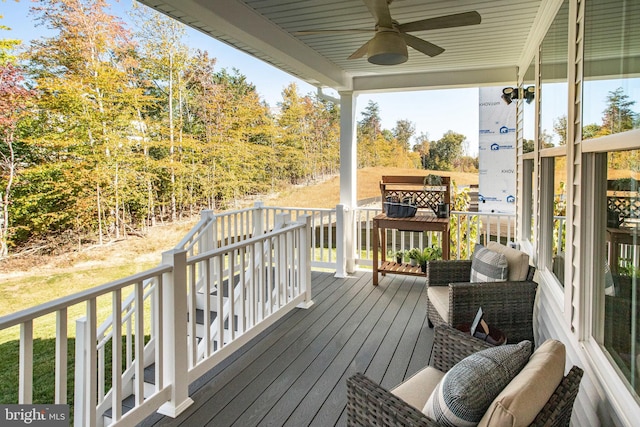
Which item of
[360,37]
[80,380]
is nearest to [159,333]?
[80,380]

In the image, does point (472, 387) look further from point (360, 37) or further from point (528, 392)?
point (360, 37)

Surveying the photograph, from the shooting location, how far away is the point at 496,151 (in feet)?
23.0

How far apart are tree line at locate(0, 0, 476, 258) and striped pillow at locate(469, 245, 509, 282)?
6.92 metres

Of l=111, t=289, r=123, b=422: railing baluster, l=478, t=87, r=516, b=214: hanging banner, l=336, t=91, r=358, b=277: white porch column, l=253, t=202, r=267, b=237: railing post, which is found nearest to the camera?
l=111, t=289, r=123, b=422: railing baluster

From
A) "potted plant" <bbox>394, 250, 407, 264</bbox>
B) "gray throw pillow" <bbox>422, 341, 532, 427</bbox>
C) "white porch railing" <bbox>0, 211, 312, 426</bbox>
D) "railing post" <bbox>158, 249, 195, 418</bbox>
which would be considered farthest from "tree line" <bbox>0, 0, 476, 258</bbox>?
"gray throw pillow" <bbox>422, 341, 532, 427</bbox>

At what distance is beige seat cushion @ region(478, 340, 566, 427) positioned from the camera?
1102 mm

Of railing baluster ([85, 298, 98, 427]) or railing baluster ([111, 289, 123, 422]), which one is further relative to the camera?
railing baluster ([111, 289, 123, 422])

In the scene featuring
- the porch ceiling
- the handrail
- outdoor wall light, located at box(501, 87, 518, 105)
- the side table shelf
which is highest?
the porch ceiling

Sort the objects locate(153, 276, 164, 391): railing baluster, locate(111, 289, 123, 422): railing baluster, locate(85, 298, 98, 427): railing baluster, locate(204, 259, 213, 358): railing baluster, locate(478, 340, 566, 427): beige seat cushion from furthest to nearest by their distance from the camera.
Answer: locate(204, 259, 213, 358): railing baluster, locate(153, 276, 164, 391): railing baluster, locate(111, 289, 123, 422): railing baluster, locate(85, 298, 98, 427): railing baluster, locate(478, 340, 566, 427): beige seat cushion

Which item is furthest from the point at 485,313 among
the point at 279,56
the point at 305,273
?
the point at 279,56

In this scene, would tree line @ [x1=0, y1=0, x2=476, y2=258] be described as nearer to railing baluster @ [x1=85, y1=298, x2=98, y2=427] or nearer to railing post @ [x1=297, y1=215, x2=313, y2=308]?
railing post @ [x1=297, y1=215, x2=313, y2=308]

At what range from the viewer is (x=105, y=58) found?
7.63 metres

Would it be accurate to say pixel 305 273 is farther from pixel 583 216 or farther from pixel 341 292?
pixel 583 216

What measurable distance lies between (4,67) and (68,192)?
218 cm
